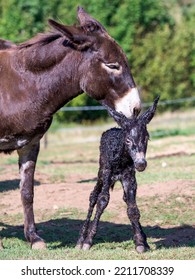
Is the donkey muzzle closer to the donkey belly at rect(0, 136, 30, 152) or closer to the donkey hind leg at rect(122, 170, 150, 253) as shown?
the donkey hind leg at rect(122, 170, 150, 253)

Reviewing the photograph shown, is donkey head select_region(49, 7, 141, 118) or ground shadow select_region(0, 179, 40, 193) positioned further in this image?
ground shadow select_region(0, 179, 40, 193)

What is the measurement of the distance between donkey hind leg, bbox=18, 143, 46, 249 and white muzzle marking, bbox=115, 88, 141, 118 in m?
1.43

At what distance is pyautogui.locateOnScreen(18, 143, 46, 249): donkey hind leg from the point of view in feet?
31.9

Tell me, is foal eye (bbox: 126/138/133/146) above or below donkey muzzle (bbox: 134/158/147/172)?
above

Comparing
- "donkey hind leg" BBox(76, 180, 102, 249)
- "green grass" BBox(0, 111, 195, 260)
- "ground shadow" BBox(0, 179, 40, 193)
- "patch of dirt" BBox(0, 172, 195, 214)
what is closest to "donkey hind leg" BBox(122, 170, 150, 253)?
"green grass" BBox(0, 111, 195, 260)

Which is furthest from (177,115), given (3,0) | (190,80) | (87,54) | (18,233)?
(87,54)

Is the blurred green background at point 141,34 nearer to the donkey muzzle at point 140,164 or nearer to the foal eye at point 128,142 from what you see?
the foal eye at point 128,142

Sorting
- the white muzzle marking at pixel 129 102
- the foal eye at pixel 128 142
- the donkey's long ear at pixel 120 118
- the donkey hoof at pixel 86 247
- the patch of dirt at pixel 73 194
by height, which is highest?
the white muzzle marking at pixel 129 102

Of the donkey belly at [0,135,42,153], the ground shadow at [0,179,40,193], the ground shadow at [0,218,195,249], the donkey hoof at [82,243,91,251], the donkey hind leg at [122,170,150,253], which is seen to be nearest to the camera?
the donkey hind leg at [122,170,150,253]

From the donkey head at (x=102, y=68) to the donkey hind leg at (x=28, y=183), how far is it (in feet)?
4.05

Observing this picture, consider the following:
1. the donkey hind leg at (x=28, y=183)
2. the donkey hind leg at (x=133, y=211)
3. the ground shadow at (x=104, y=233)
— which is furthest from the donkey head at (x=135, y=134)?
the ground shadow at (x=104, y=233)

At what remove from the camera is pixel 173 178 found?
1443 cm

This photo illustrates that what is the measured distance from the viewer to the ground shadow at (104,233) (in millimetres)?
10133
